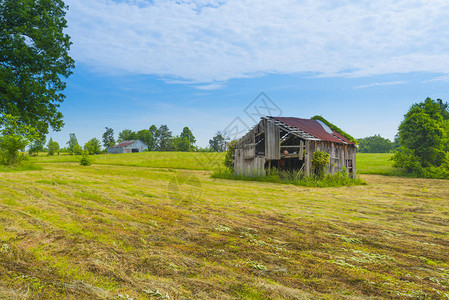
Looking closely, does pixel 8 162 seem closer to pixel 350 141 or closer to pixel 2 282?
pixel 2 282

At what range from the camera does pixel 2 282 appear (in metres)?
3.25

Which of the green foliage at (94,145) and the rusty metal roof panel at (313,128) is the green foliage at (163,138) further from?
the rusty metal roof panel at (313,128)

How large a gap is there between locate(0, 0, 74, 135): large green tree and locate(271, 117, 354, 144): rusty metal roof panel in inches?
716

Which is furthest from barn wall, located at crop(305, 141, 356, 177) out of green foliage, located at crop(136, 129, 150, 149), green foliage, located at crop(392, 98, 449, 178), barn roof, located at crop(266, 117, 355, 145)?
green foliage, located at crop(136, 129, 150, 149)

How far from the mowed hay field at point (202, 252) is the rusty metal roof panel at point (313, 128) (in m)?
14.9

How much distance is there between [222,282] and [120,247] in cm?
203

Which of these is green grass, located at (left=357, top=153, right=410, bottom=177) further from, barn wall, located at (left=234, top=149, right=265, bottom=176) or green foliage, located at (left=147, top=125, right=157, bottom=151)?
green foliage, located at (left=147, top=125, right=157, bottom=151)

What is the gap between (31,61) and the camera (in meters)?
20.5

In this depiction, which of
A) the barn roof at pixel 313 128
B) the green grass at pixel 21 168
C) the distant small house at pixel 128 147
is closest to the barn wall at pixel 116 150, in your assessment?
the distant small house at pixel 128 147

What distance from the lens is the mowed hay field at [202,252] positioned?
11.4 ft

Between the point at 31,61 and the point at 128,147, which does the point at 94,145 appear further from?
the point at 31,61

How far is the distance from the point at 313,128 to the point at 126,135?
310 ft

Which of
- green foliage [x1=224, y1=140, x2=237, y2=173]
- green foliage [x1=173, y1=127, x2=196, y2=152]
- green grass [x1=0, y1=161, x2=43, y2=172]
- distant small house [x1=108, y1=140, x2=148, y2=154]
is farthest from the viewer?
green foliage [x1=173, y1=127, x2=196, y2=152]

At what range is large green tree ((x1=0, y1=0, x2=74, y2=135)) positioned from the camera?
63.5ft
